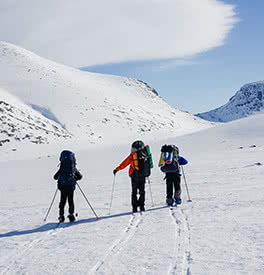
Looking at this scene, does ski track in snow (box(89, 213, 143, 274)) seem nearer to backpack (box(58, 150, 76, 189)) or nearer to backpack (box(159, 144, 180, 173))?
backpack (box(159, 144, 180, 173))

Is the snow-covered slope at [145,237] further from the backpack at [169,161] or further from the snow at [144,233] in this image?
the backpack at [169,161]

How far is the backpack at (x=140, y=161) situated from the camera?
10.1m

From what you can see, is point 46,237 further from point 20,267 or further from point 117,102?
point 117,102

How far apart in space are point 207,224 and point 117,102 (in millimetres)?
106746

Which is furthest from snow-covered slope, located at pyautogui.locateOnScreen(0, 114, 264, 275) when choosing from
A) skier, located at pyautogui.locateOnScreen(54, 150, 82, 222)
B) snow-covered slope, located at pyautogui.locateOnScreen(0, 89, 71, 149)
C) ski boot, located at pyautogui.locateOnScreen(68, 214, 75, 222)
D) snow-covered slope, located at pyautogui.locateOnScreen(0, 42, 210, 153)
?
snow-covered slope, located at pyautogui.locateOnScreen(0, 42, 210, 153)

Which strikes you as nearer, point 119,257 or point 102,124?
point 119,257

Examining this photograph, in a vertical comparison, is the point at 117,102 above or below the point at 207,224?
above

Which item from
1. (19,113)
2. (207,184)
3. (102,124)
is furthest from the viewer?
(102,124)

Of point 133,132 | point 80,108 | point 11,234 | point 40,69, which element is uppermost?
point 40,69

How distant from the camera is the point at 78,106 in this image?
9475 centimetres

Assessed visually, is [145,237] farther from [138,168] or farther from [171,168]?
[171,168]

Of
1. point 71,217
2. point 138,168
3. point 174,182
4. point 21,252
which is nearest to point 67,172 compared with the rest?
point 71,217

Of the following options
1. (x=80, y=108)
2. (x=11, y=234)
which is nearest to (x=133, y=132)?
(x=80, y=108)

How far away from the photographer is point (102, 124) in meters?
88.8
